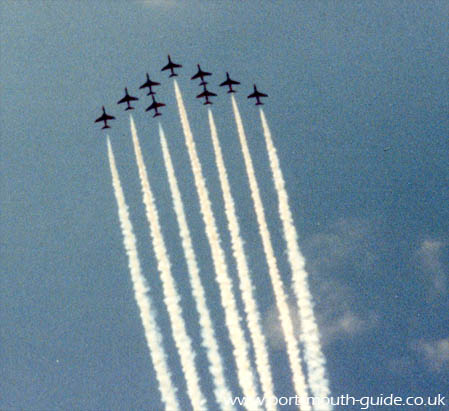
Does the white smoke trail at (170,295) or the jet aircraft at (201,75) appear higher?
the jet aircraft at (201,75)

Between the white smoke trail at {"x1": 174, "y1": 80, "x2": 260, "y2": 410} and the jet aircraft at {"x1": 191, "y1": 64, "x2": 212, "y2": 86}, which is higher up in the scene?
the jet aircraft at {"x1": 191, "y1": 64, "x2": 212, "y2": 86}

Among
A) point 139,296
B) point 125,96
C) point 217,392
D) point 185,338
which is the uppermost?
point 125,96

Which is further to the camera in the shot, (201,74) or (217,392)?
(201,74)

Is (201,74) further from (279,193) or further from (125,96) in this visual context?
(279,193)

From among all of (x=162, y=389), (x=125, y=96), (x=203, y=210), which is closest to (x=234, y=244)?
(x=203, y=210)

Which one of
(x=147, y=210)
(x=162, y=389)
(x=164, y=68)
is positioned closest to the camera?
(x=162, y=389)

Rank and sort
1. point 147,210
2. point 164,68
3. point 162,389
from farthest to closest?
point 164,68 → point 147,210 → point 162,389

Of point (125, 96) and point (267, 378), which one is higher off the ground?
point (125, 96)

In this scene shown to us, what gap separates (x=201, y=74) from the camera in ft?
368

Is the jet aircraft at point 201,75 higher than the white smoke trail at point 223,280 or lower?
higher

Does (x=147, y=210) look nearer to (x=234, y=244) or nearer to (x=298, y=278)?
(x=234, y=244)

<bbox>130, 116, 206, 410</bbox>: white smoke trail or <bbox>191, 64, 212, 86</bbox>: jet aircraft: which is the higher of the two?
<bbox>191, 64, 212, 86</bbox>: jet aircraft

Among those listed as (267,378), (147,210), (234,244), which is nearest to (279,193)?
(234,244)

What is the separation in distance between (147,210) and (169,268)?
7.77m
